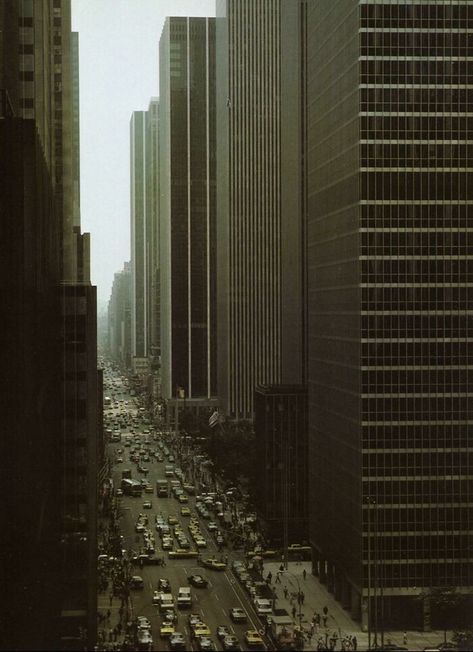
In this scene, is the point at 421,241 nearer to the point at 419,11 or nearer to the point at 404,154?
the point at 404,154

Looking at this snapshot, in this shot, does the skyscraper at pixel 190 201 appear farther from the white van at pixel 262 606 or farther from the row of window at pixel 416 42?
the row of window at pixel 416 42

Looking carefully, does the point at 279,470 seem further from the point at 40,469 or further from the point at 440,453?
the point at 40,469

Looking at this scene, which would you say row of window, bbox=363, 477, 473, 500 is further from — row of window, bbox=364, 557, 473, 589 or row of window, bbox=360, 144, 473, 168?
row of window, bbox=360, 144, 473, 168

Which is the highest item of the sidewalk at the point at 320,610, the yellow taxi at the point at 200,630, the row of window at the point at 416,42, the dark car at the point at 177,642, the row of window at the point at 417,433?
the row of window at the point at 416,42

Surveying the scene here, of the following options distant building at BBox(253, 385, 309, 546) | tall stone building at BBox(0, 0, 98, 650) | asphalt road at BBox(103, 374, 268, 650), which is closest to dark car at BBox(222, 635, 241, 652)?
asphalt road at BBox(103, 374, 268, 650)

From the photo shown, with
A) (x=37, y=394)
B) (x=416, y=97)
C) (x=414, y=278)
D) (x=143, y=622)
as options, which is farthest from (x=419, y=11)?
(x=143, y=622)

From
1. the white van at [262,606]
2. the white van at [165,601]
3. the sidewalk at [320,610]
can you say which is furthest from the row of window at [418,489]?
the white van at [165,601]
